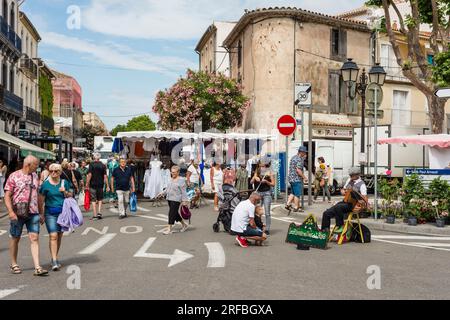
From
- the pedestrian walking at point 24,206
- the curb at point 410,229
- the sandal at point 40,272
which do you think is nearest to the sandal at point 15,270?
the pedestrian walking at point 24,206

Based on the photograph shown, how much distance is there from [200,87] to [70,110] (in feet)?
164

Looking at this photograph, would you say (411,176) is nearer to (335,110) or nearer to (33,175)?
(33,175)

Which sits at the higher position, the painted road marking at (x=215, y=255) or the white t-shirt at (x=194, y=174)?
the white t-shirt at (x=194, y=174)

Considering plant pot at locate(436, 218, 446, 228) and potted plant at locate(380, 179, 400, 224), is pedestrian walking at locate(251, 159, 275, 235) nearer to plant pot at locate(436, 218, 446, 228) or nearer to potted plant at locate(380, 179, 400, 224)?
potted plant at locate(380, 179, 400, 224)

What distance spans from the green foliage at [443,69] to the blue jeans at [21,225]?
13676mm

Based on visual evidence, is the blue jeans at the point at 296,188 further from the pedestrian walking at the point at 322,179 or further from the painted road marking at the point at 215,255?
the painted road marking at the point at 215,255

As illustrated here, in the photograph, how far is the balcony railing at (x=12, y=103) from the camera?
1248 inches

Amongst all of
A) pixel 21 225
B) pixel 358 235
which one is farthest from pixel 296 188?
pixel 21 225

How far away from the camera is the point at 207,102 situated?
33188 mm

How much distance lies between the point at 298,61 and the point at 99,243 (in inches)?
903

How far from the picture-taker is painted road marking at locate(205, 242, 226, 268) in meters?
7.93

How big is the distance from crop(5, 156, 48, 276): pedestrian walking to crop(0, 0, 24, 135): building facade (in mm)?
25291

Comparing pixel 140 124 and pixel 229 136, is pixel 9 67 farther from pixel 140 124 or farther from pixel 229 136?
pixel 140 124

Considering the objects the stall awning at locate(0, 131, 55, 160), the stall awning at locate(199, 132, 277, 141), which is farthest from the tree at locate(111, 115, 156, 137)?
the stall awning at locate(199, 132, 277, 141)
